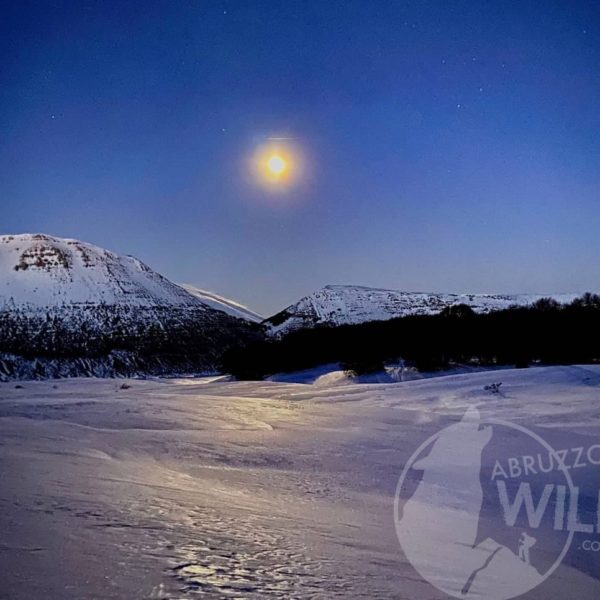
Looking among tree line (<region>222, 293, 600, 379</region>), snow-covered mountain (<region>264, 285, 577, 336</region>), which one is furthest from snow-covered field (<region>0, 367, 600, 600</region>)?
snow-covered mountain (<region>264, 285, 577, 336</region>)

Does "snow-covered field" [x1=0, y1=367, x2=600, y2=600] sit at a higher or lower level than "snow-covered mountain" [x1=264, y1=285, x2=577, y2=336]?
lower

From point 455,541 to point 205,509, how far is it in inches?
77.8

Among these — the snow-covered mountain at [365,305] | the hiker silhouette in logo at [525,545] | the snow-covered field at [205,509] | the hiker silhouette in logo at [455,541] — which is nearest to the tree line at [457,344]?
the snow-covered field at [205,509]

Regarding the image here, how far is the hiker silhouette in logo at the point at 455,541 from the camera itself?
290 cm

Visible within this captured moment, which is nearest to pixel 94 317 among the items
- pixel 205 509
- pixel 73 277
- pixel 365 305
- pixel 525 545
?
pixel 73 277

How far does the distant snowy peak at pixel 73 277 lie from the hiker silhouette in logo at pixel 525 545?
342 feet

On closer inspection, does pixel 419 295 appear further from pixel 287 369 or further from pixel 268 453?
pixel 268 453

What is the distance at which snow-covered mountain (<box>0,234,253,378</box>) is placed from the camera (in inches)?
3093

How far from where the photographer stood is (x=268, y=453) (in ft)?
24.5

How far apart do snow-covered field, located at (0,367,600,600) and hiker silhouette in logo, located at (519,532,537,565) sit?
243 mm

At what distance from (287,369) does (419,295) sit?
6675 cm

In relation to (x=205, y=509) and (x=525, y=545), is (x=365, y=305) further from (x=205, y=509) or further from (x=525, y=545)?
(x=205, y=509)

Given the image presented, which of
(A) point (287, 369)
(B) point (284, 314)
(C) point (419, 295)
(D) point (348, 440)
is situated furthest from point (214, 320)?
(D) point (348, 440)

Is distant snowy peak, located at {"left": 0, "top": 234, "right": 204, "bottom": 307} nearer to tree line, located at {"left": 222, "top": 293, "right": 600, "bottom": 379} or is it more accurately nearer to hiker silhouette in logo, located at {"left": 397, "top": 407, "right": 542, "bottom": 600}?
tree line, located at {"left": 222, "top": 293, "right": 600, "bottom": 379}
